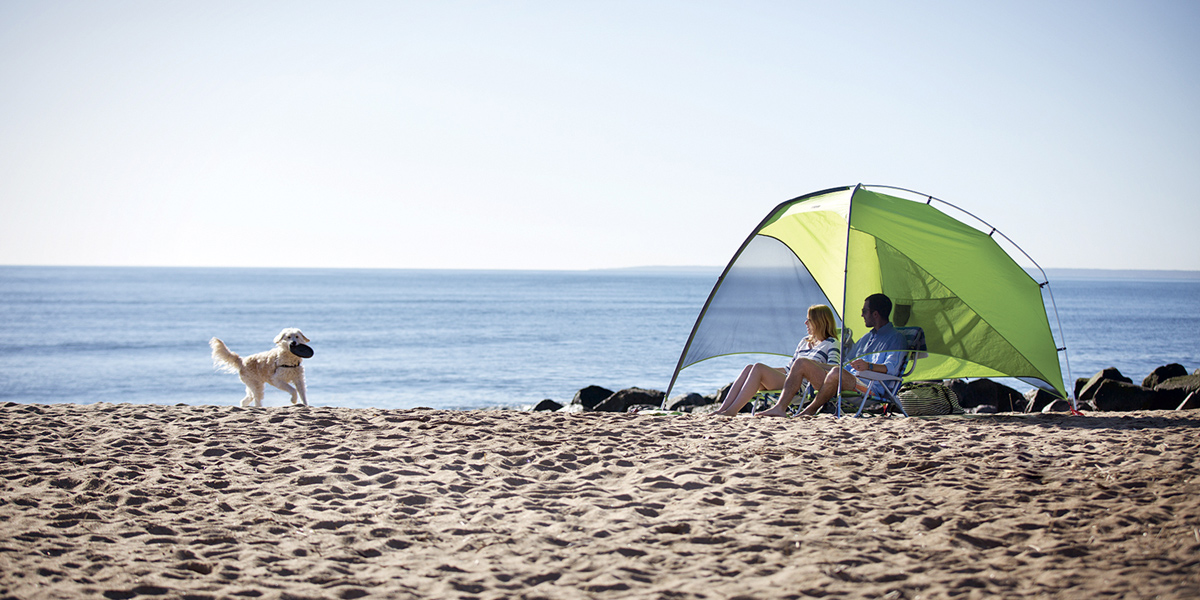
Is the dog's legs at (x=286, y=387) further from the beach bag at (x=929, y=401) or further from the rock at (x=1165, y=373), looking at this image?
the rock at (x=1165, y=373)

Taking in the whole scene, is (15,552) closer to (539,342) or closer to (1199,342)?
(539,342)

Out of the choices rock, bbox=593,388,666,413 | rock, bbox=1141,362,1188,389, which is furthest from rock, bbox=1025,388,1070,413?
rock, bbox=593,388,666,413

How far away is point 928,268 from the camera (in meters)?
7.51

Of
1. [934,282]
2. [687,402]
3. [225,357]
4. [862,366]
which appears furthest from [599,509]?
[687,402]

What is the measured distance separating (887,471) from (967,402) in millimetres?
8428

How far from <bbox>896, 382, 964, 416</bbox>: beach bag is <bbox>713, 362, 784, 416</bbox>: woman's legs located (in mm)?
1095

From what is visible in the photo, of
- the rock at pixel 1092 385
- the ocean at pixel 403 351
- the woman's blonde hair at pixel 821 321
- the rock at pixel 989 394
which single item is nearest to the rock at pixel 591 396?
the ocean at pixel 403 351

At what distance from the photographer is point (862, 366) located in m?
7.07

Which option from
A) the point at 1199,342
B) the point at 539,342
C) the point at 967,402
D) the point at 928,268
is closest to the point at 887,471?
the point at 928,268

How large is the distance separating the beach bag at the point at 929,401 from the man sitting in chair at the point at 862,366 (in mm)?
238

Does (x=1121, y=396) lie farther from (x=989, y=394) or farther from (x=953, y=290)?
(x=953, y=290)

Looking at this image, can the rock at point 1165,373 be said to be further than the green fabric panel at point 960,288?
Yes

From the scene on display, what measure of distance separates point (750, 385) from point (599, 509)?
3.25 m

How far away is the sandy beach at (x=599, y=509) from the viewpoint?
133 inches
